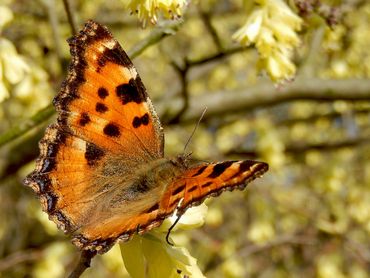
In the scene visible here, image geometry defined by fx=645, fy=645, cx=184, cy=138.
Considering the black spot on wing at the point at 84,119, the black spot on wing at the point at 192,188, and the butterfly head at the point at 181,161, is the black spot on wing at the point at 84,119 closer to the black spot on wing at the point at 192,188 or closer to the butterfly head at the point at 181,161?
the butterfly head at the point at 181,161

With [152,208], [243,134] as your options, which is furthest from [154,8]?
[243,134]

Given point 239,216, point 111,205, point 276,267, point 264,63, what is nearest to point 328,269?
point 276,267

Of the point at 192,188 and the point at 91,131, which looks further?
the point at 91,131

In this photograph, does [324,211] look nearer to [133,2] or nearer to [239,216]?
[239,216]

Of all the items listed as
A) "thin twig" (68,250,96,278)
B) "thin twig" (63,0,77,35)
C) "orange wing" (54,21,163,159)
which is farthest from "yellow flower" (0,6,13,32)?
A: "thin twig" (68,250,96,278)

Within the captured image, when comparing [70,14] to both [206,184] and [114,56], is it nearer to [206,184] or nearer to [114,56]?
[114,56]

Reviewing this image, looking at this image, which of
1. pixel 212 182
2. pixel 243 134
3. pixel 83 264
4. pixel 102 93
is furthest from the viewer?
pixel 243 134

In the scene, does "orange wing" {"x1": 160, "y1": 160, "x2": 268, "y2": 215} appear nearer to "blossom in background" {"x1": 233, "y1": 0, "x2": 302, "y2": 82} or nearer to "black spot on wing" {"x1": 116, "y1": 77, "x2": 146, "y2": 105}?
"black spot on wing" {"x1": 116, "y1": 77, "x2": 146, "y2": 105}
